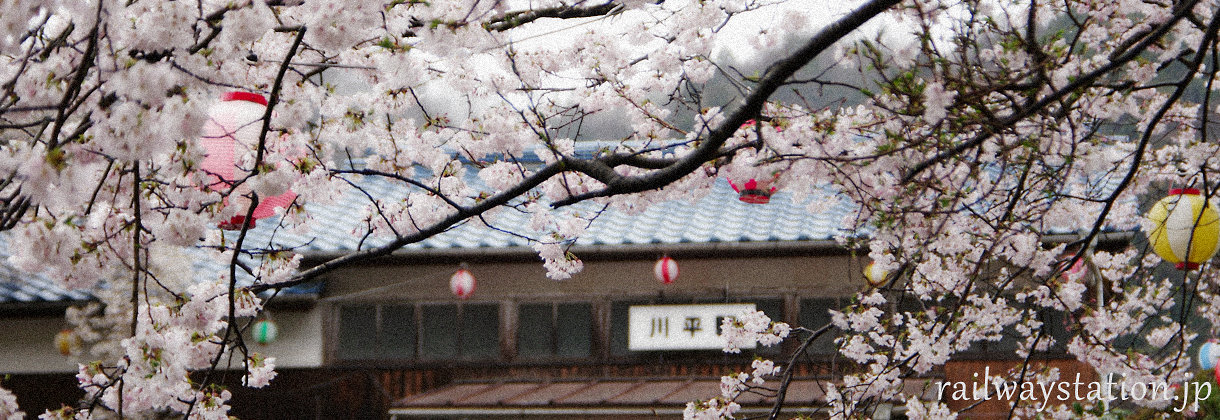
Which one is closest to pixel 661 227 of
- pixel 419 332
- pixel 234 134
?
pixel 419 332

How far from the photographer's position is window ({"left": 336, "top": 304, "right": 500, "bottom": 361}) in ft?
33.4

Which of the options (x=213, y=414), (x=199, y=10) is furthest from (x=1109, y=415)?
(x=199, y=10)

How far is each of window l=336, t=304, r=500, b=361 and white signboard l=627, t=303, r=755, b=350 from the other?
1646 millimetres

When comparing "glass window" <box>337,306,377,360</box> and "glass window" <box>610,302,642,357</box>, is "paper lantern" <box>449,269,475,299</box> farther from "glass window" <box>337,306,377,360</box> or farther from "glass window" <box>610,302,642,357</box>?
"glass window" <box>610,302,642,357</box>

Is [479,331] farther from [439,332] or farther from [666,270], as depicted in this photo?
[666,270]

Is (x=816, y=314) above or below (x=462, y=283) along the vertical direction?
below

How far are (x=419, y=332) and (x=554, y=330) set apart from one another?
5.10ft

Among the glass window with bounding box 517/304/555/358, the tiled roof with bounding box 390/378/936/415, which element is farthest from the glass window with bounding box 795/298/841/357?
the glass window with bounding box 517/304/555/358

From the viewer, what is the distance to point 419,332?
10.2 metres

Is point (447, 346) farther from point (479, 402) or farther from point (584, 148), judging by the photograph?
point (584, 148)

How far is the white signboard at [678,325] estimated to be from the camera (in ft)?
31.6

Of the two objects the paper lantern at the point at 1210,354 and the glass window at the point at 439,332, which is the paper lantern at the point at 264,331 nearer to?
the glass window at the point at 439,332

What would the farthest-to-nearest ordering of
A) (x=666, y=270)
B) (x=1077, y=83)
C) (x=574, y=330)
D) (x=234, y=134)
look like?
1. (x=574, y=330)
2. (x=666, y=270)
3. (x=234, y=134)
4. (x=1077, y=83)

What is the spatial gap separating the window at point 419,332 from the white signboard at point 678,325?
5.40 feet
